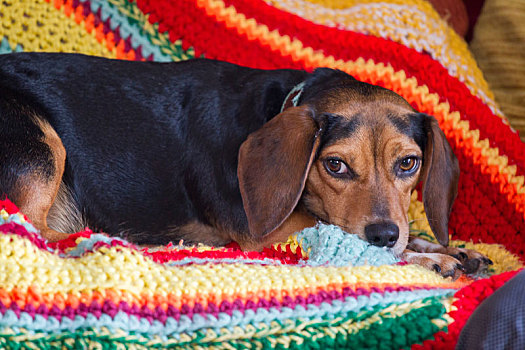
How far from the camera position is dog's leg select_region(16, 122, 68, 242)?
2674mm

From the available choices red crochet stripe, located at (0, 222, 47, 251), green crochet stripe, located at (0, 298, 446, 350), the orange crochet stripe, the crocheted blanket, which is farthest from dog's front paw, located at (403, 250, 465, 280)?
the orange crochet stripe

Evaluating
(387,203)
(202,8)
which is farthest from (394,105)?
(202,8)

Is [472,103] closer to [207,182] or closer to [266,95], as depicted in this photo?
[266,95]

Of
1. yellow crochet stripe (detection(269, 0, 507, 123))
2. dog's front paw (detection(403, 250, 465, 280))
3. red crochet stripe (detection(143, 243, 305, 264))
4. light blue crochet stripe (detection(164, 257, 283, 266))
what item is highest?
yellow crochet stripe (detection(269, 0, 507, 123))

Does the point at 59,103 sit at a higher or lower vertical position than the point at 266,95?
lower

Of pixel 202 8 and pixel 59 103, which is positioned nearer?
pixel 59 103

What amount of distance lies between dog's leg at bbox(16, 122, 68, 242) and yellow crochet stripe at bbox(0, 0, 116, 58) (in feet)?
3.41

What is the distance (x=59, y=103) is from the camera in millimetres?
3029

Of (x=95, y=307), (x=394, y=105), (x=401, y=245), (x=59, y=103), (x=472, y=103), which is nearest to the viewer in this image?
(x=95, y=307)

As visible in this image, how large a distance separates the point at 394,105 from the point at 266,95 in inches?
25.4

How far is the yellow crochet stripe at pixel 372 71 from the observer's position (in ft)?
10.5

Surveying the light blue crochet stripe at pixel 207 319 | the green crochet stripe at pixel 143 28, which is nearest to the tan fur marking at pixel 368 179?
the light blue crochet stripe at pixel 207 319

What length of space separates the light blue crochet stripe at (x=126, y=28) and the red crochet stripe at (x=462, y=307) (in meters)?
Answer: 2.53

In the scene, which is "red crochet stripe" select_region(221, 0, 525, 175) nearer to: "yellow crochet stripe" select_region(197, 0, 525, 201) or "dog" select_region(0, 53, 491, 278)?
"yellow crochet stripe" select_region(197, 0, 525, 201)
